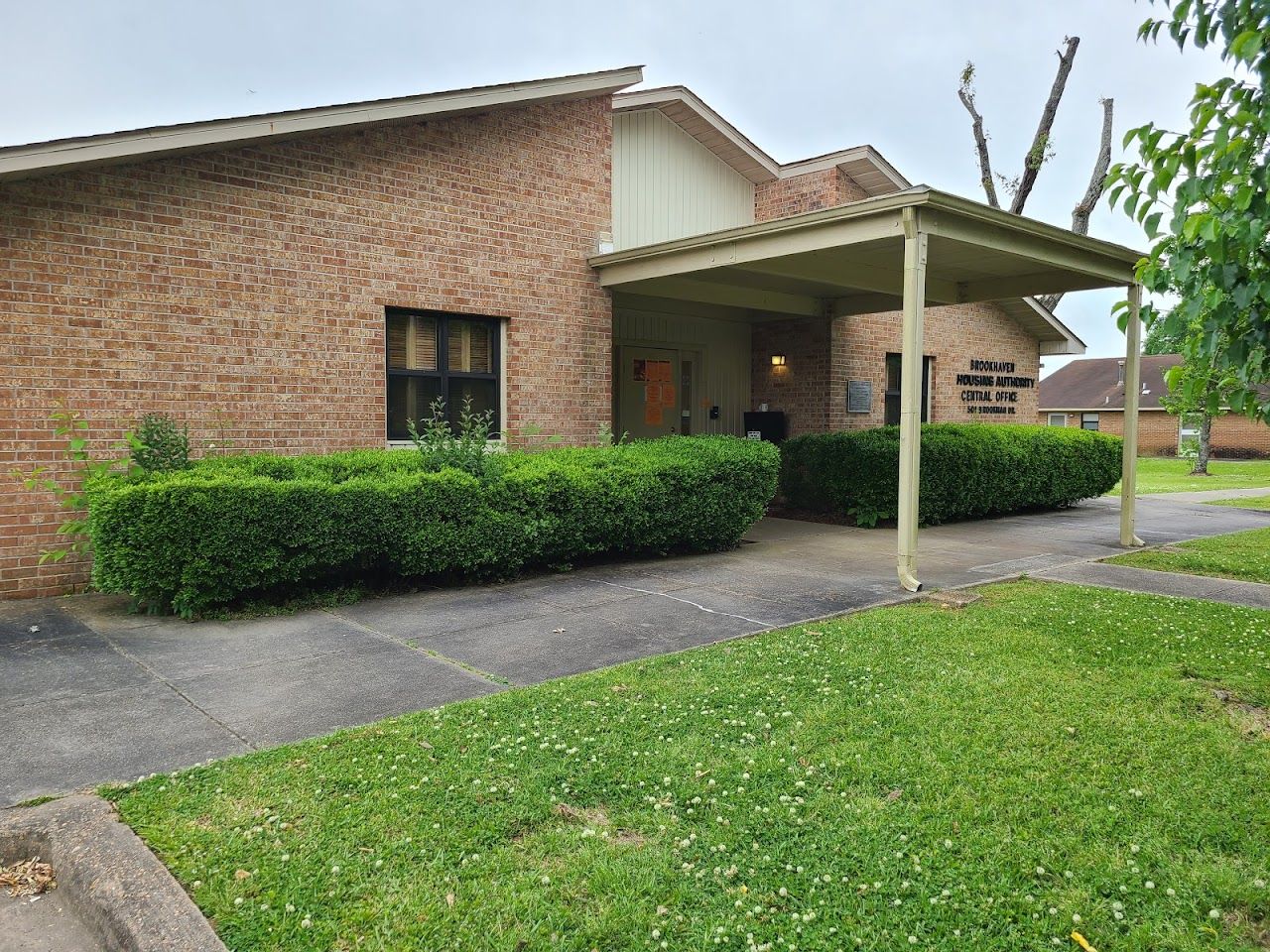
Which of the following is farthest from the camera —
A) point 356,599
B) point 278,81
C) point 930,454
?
point 278,81

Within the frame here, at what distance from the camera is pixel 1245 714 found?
4496mm

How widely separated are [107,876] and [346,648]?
2881 mm

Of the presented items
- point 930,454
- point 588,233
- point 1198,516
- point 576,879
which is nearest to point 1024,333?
point 1198,516

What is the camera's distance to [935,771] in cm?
373

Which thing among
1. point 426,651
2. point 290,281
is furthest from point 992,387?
point 426,651

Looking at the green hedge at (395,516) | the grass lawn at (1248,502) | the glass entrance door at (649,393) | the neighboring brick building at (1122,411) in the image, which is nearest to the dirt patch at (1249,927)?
the green hedge at (395,516)

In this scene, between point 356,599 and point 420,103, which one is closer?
point 356,599

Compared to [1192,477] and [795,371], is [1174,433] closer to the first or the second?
[1192,477]

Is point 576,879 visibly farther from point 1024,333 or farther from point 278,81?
point 278,81

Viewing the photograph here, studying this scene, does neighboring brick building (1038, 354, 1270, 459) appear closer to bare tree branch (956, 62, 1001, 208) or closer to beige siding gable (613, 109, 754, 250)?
bare tree branch (956, 62, 1001, 208)

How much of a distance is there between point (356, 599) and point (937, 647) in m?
4.48

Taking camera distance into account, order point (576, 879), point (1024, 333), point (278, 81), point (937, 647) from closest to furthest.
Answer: point (576, 879) → point (937, 647) → point (1024, 333) → point (278, 81)

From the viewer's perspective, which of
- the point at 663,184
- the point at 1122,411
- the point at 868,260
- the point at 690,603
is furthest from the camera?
the point at 1122,411

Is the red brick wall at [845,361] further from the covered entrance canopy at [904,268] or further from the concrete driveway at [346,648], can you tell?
the concrete driveway at [346,648]
